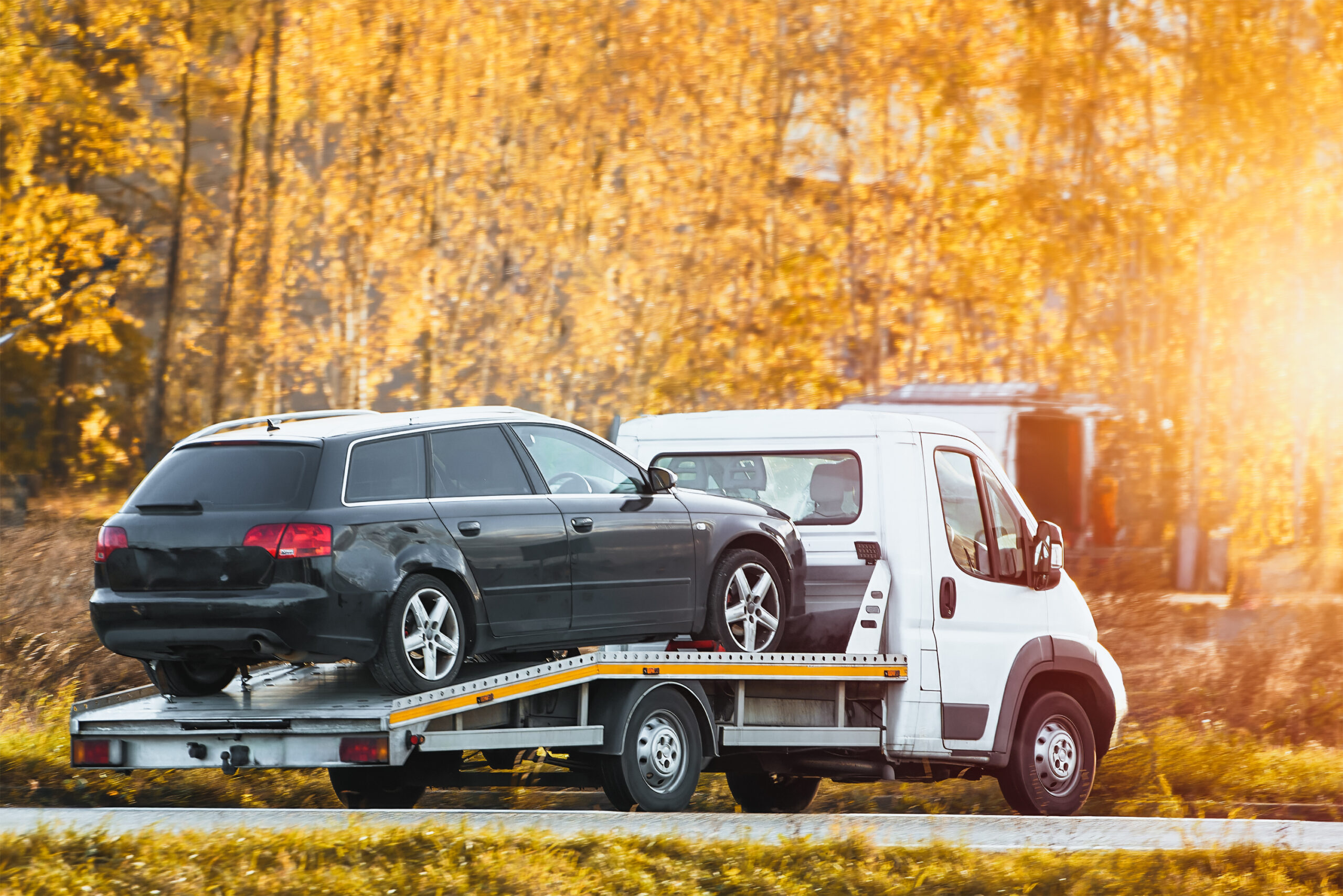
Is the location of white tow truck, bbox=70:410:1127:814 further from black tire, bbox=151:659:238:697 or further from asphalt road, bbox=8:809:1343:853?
asphalt road, bbox=8:809:1343:853

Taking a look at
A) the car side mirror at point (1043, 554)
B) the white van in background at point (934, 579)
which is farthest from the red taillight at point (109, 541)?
the car side mirror at point (1043, 554)

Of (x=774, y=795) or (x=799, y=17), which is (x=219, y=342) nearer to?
(x=799, y=17)

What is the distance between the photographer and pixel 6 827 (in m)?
7.27

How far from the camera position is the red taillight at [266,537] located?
22.8 ft

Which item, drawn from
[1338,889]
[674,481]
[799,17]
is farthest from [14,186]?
[1338,889]

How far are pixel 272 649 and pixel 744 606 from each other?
2.89 m

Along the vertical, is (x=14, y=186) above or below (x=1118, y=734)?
above

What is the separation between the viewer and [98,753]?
7270 mm

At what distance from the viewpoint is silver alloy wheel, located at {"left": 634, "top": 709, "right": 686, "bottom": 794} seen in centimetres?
821

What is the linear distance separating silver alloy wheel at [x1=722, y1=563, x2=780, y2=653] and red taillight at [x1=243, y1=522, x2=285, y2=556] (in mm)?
2735

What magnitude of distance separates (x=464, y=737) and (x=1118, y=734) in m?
6.84

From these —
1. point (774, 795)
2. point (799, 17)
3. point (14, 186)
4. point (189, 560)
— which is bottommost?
point (774, 795)

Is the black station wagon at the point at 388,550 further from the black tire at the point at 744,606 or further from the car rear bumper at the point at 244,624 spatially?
the black tire at the point at 744,606

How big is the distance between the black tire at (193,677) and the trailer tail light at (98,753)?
40 cm
